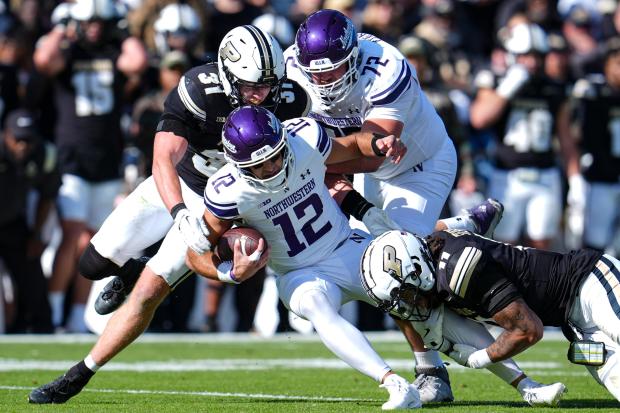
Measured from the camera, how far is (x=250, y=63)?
643cm

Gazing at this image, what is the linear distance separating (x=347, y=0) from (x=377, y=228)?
539 centimetres

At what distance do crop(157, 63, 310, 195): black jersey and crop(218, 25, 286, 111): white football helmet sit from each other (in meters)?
0.11

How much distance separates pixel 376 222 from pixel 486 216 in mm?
829

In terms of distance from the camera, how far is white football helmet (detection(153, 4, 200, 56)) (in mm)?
11062

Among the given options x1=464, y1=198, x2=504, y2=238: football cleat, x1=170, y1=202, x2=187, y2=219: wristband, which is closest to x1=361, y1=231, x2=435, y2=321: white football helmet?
x1=170, y1=202, x2=187, y2=219: wristband

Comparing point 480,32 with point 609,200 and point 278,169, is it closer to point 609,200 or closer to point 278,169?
point 609,200

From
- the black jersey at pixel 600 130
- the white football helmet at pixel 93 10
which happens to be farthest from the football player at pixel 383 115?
the black jersey at pixel 600 130

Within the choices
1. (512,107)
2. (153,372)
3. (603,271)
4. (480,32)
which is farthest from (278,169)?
(480,32)

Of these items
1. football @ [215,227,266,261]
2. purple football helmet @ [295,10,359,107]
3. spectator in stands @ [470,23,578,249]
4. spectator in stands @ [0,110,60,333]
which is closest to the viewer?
football @ [215,227,266,261]

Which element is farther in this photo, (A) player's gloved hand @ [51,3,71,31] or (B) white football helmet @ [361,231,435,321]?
(A) player's gloved hand @ [51,3,71,31]

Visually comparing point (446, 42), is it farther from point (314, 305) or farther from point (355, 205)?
point (314, 305)

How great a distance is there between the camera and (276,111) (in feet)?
22.4

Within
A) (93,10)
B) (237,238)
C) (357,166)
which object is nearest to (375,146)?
(357,166)

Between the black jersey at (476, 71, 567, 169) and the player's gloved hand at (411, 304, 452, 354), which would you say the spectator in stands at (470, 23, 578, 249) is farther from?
the player's gloved hand at (411, 304, 452, 354)
